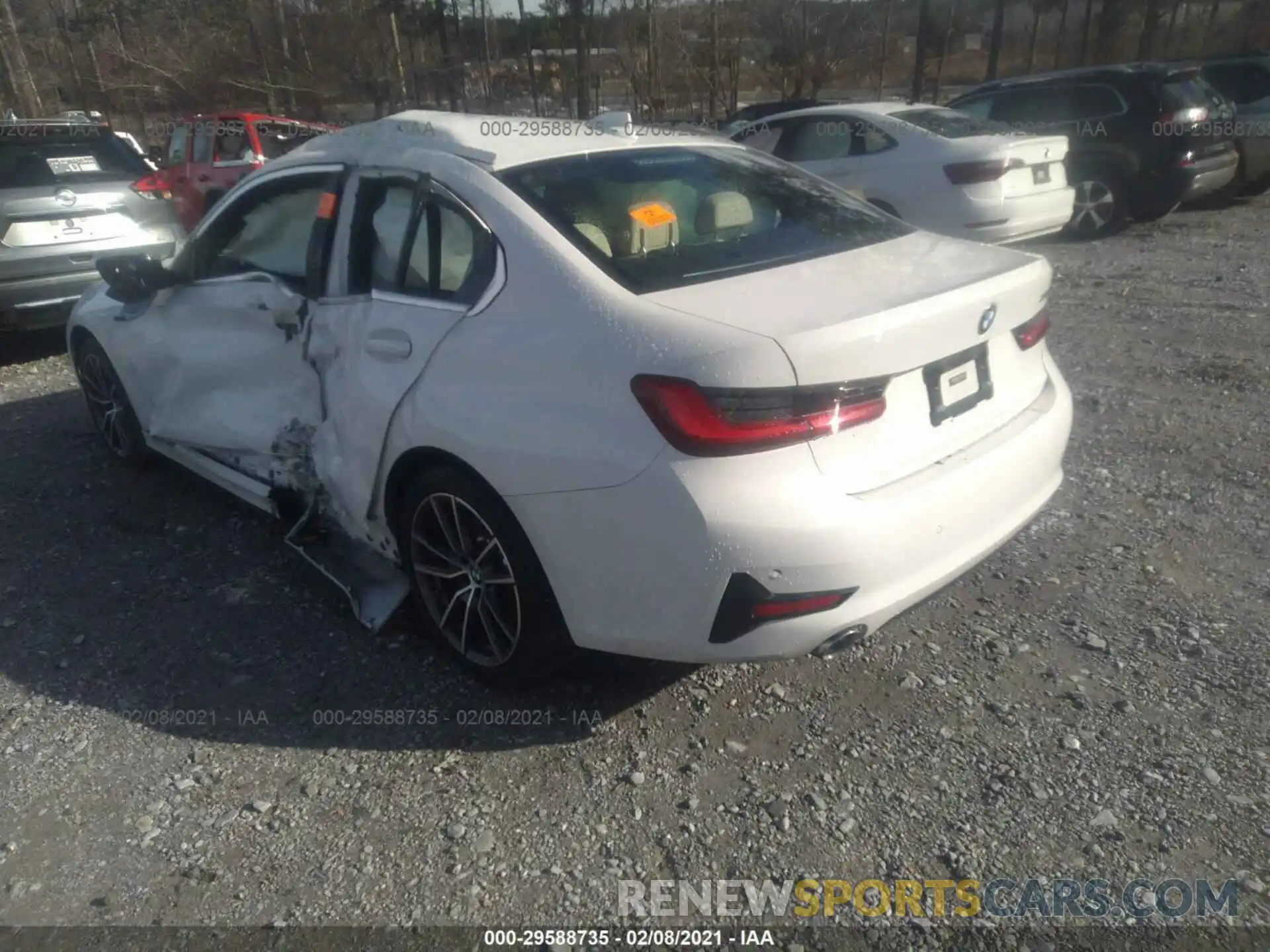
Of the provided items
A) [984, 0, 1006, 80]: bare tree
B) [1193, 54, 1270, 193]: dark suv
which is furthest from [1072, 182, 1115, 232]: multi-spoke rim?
[984, 0, 1006, 80]: bare tree

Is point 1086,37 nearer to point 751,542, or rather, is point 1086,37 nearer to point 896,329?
point 896,329

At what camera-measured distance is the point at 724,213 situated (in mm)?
2988

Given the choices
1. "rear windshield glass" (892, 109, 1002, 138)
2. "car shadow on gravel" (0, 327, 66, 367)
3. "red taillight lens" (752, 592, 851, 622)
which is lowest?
"car shadow on gravel" (0, 327, 66, 367)

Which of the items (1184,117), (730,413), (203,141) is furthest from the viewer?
(203,141)

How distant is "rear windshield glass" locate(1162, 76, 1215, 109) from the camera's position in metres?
9.37

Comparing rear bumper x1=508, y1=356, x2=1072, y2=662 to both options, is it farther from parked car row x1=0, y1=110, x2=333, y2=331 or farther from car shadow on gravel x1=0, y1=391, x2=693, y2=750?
Answer: parked car row x1=0, y1=110, x2=333, y2=331

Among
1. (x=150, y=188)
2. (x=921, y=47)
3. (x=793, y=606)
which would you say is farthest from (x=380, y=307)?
(x=921, y=47)

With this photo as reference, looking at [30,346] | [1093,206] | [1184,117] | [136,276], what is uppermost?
[136,276]

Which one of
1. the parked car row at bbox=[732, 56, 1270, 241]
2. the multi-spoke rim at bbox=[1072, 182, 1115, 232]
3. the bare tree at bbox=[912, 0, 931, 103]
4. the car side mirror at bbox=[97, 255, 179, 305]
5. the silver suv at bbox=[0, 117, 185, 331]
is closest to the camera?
the car side mirror at bbox=[97, 255, 179, 305]

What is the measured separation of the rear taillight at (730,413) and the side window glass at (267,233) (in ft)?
5.81

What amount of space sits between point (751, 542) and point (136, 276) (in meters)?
3.21

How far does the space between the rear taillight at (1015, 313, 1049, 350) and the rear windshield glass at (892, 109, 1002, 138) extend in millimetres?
6245

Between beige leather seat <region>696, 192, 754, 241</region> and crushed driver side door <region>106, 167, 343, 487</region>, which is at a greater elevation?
beige leather seat <region>696, 192, 754, 241</region>

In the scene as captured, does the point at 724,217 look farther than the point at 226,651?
No
